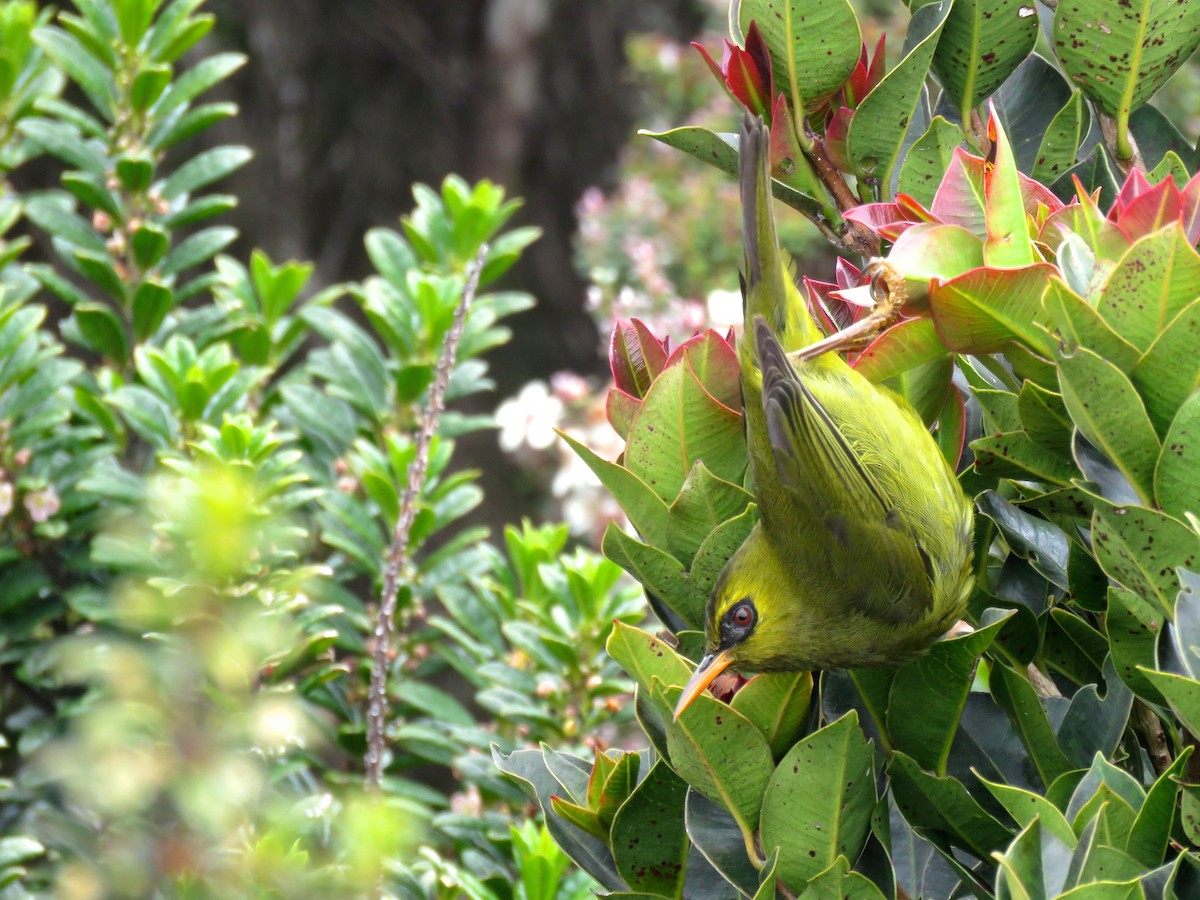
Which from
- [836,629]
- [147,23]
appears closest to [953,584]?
[836,629]

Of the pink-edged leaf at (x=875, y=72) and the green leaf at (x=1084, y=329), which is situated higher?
the pink-edged leaf at (x=875, y=72)

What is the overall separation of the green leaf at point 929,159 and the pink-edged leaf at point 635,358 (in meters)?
0.33

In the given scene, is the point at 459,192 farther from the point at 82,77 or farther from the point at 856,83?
the point at 856,83

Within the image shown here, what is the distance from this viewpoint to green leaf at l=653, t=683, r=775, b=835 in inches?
40.9

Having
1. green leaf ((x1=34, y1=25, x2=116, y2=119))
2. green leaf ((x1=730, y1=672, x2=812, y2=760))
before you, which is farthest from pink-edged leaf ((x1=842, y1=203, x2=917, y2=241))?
green leaf ((x1=34, y1=25, x2=116, y2=119))

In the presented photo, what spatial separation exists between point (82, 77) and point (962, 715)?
1.85 meters

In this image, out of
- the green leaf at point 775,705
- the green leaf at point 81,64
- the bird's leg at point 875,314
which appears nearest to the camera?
the green leaf at point 775,705

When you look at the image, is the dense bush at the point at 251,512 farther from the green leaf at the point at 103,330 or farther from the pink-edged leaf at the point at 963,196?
the pink-edged leaf at the point at 963,196

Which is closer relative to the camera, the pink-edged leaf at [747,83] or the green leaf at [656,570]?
the green leaf at [656,570]

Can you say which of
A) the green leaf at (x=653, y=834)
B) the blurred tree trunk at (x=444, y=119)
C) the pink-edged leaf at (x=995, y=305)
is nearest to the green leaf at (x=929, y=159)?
the pink-edged leaf at (x=995, y=305)

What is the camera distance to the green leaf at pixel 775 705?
112 cm

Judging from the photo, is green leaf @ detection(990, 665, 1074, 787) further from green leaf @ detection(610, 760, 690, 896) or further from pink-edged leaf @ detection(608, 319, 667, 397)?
pink-edged leaf @ detection(608, 319, 667, 397)

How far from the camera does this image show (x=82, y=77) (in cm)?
213

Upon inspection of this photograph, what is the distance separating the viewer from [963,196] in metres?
1.16
